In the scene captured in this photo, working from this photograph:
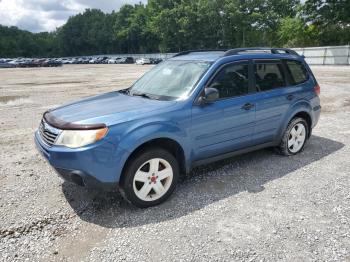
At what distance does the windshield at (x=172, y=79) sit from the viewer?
4.21 m

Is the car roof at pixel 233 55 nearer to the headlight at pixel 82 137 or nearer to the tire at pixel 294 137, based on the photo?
the tire at pixel 294 137

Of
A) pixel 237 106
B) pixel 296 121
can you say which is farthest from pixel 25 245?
pixel 296 121

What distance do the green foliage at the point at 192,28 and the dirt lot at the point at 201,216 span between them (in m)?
40.7

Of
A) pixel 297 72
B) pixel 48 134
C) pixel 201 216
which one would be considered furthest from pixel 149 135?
pixel 297 72

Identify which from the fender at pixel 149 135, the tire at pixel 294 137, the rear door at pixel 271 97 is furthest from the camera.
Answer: the tire at pixel 294 137

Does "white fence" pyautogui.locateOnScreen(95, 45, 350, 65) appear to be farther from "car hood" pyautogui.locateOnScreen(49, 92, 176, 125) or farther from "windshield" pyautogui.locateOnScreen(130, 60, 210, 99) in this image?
"car hood" pyautogui.locateOnScreen(49, 92, 176, 125)

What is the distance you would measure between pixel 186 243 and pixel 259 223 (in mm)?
863

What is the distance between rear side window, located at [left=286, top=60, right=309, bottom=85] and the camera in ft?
17.5

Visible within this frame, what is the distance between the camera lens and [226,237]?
3.23 meters

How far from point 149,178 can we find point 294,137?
9.58 feet

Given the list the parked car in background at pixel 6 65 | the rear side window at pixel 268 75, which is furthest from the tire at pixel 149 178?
the parked car in background at pixel 6 65

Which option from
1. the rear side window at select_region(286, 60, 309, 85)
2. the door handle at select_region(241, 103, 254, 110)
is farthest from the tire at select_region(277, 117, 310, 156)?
the door handle at select_region(241, 103, 254, 110)

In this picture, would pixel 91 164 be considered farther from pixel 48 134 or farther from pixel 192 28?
pixel 192 28

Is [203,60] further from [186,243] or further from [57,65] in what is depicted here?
[57,65]
